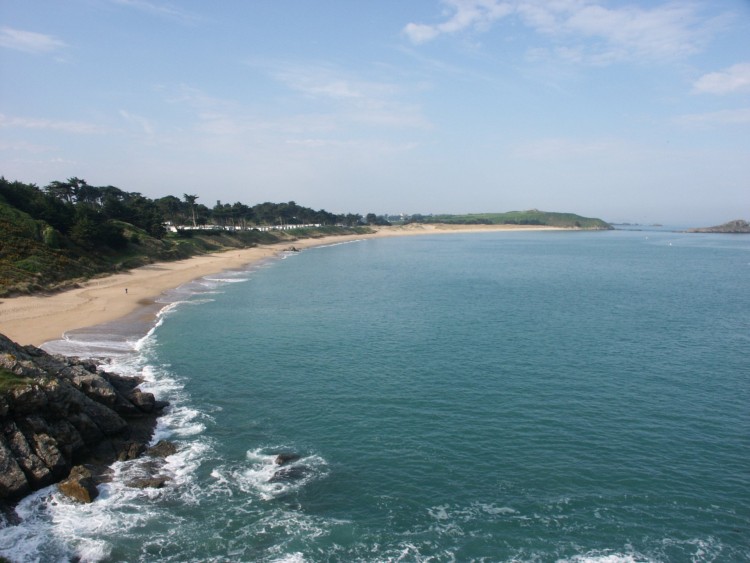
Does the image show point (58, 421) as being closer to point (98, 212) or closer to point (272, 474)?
point (272, 474)

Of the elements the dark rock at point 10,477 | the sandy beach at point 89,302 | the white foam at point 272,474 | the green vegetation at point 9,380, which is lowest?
the white foam at point 272,474

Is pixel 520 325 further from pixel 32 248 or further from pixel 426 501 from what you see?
pixel 32 248

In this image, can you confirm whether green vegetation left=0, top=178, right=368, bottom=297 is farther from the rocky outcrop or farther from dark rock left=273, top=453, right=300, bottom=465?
dark rock left=273, top=453, right=300, bottom=465

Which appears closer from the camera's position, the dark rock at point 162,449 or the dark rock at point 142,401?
the dark rock at point 162,449

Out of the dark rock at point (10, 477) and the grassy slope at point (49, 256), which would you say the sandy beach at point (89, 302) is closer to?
the grassy slope at point (49, 256)

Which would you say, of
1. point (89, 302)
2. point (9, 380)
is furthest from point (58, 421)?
point (89, 302)

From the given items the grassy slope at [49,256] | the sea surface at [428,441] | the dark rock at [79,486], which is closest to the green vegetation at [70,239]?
the grassy slope at [49,256]

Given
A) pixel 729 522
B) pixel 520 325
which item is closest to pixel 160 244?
pixel 520 325
